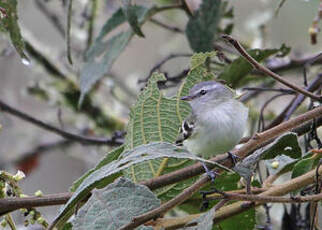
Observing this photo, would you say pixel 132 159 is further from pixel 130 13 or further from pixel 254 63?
pixel 130 13

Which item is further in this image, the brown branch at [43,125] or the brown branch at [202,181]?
the brown branch at [43,125]

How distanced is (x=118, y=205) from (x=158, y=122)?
0.25 meters

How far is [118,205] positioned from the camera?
900 mm

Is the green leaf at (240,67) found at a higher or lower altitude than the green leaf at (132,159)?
higher

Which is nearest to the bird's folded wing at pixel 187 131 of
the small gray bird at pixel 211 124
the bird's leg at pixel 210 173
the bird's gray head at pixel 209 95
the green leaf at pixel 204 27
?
the small gray bird at pixel 211 124

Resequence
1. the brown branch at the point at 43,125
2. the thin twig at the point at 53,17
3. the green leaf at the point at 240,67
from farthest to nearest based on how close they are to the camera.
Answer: the thin twig at the point at 53,17 < the brown branch at the point at 43,125 < the green leaf at the point at 240,67

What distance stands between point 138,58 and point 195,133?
10.4 feet

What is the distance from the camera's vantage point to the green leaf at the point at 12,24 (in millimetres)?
1088

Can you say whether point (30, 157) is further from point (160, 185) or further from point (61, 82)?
point (160, 185)

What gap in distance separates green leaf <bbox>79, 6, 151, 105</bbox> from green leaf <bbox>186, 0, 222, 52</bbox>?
6.4 inches

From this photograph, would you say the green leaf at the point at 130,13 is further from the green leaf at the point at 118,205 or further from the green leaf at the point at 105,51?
the green leaf at the point at 118,205

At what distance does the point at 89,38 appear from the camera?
215cm

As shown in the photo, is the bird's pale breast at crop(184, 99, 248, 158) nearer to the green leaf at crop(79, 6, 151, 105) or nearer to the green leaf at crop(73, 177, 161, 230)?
the green leaf at crop(79, 6, 151, 105)

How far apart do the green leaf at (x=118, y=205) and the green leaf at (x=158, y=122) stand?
176 millimetres
